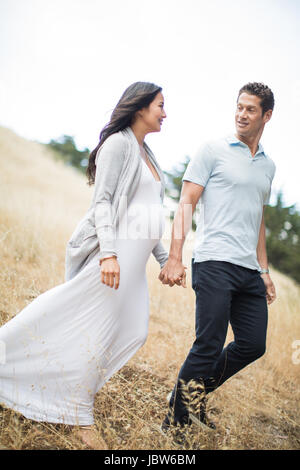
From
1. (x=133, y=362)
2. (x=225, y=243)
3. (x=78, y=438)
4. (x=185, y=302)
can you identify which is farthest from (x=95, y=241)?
(x=185, y=302)

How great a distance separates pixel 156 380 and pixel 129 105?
8.31 ft

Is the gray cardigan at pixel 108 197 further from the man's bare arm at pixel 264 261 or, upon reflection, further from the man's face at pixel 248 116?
the man's bare arm at pixel 264 261

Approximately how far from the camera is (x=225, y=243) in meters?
2.51

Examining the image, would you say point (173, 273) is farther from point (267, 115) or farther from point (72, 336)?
point (267, 115)

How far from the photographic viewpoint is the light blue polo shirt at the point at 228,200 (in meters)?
2.53

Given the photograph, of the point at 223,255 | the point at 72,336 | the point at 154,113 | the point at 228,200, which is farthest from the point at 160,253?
the point at 154,113

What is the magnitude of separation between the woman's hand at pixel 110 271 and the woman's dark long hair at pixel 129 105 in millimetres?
809

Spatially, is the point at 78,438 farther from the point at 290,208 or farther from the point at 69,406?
the point at 290,208

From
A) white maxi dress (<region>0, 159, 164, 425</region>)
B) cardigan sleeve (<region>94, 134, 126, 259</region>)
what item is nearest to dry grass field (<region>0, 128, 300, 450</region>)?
white maxi dress (<region>0, 159, 164, 425</region>)

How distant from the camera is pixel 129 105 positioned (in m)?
2.46

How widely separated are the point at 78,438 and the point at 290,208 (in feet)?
97.6

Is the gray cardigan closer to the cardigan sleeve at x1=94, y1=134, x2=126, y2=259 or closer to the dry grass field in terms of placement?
the cardigan sleeve at x1=94, y1=134, x2=126, y2=259

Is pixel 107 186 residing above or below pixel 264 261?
above

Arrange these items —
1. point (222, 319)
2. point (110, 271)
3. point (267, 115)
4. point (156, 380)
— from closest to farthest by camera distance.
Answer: point (110, 271) < point (222, 319) < point (267, 115) < point (156, 380)
